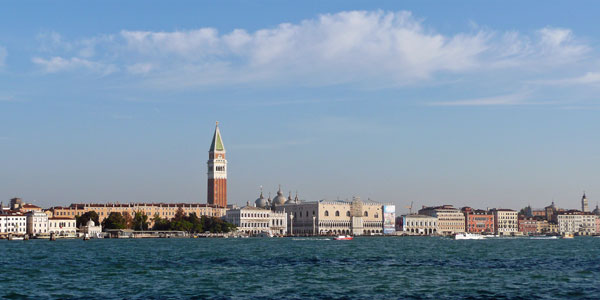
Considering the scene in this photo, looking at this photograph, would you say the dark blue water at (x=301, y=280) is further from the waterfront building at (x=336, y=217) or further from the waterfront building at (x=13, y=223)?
the waterfront building at (x=336, y=217)

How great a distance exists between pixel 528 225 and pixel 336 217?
185 ft

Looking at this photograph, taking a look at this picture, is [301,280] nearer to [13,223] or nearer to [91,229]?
[91,229]

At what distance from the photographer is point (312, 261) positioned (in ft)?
161

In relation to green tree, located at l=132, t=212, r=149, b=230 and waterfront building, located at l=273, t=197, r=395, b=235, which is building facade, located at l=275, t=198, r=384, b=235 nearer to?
waterfront building, located at l=273, t=197, r=395, b=235

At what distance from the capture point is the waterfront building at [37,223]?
428 ft

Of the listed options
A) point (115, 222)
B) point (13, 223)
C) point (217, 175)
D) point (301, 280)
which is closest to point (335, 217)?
point (217, 175)

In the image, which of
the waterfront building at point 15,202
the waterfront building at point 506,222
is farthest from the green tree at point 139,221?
the waterfront building at point 506,222

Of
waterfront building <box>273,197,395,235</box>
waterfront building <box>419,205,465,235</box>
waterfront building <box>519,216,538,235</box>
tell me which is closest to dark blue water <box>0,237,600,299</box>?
waterfront building <box>273,197,395,235</box>

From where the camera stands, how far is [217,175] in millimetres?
170625

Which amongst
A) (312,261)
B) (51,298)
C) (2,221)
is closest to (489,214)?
(2,221)

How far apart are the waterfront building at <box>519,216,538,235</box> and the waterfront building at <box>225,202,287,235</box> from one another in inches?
2471

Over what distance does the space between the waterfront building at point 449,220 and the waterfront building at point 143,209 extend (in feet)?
156

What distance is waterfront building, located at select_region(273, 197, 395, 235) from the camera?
6304 inches

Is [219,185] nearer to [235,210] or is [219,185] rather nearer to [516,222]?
[235,210]
